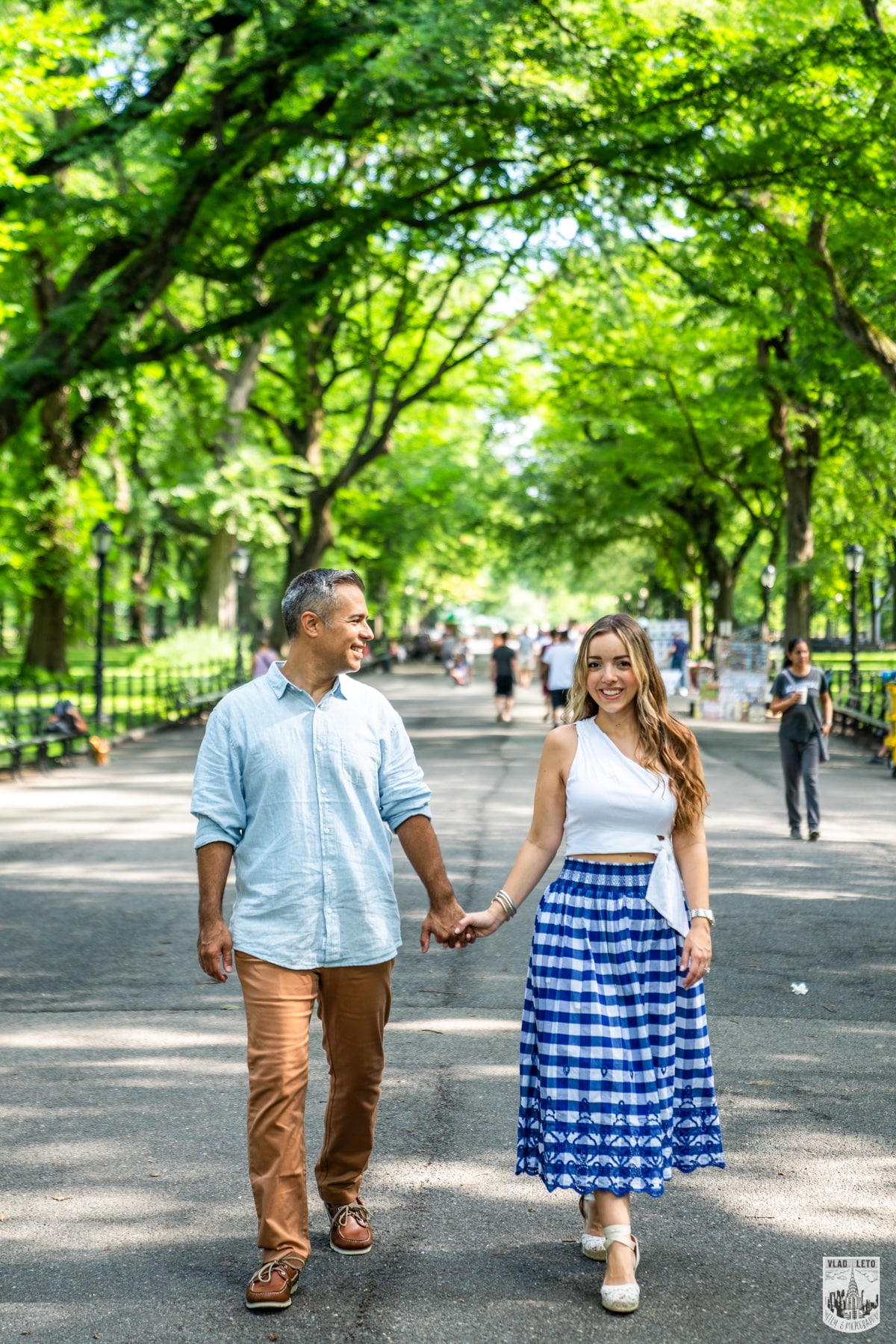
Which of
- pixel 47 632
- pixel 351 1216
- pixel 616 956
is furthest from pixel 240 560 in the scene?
pixel 616 956

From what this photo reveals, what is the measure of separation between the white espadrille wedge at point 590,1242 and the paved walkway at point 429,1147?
0.07m

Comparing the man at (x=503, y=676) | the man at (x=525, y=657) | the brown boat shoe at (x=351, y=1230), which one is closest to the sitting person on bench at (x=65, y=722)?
the man at (x=503, y=676)

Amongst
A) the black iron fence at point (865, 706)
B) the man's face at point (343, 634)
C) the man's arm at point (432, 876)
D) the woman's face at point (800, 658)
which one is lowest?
the black iron fence at point (865, 706)

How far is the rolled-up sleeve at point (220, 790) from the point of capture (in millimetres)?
4012

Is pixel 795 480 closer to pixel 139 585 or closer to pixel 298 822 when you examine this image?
pixel 298 822

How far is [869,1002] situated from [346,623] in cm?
429

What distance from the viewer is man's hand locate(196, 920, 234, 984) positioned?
3941 mm

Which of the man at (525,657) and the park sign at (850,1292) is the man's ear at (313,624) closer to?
the park sign at (850,1292)

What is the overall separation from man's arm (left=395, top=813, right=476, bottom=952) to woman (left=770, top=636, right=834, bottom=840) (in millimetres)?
8984

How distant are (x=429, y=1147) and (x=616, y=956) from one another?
1.47 metres

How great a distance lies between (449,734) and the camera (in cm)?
2611

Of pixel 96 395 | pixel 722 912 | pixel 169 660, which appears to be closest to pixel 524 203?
pixel 96 395

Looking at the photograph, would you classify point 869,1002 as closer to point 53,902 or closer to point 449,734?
point 53,902

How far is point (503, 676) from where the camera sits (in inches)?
1133
